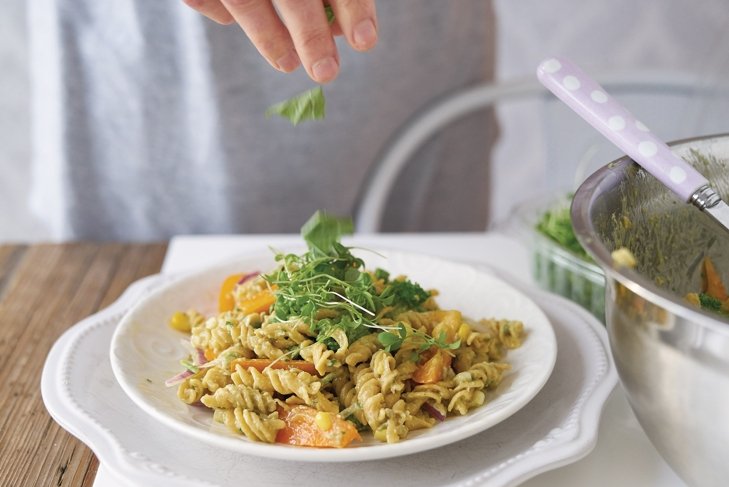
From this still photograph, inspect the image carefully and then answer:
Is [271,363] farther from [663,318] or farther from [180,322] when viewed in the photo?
[663,318]

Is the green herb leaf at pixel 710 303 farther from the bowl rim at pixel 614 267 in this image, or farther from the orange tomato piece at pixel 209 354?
the orange tomato piece at pixel 209 354

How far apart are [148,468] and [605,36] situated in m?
2.90

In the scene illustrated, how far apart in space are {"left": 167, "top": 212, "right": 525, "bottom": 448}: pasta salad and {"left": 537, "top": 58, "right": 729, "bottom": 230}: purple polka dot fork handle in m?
0.31

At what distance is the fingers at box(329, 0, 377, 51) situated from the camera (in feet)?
3.39

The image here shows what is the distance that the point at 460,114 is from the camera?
6.98 feet

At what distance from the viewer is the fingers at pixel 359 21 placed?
1034 mm

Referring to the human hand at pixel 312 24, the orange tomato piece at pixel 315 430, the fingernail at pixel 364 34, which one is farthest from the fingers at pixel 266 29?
the orange tomato piece at pixel 315 430

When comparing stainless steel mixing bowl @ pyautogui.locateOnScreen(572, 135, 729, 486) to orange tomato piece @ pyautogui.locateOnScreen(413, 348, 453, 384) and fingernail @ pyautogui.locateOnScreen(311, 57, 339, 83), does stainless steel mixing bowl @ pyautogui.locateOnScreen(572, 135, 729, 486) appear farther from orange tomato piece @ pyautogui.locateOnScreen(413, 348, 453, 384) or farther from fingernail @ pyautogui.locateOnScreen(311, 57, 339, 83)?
fingernail @ pyautogui.locateOnScreen(311, 57, 339, 83)

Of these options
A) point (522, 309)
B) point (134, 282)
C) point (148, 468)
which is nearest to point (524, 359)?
point (522, 309)

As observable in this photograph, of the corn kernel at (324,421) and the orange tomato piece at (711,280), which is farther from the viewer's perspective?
the orange tomato piece at (711,280)

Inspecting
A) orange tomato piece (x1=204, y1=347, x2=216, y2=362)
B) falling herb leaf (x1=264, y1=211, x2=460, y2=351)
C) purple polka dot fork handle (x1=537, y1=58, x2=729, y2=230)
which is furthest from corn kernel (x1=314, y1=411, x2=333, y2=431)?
purple polka dot fork handle (x1=537, y1=58, x2=729, y2=230)

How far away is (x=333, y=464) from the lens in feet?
3.22

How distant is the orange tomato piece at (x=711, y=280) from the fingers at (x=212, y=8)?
707mm

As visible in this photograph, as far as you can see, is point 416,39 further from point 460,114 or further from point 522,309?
point 522,309
